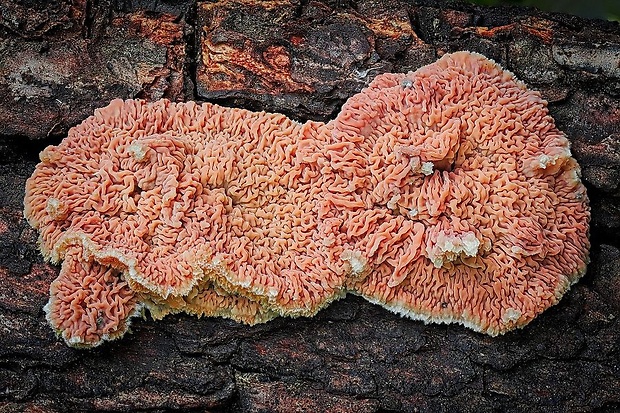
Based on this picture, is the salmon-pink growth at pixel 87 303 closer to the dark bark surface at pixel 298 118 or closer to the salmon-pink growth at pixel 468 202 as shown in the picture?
the dark bark surface at pixel 298 118

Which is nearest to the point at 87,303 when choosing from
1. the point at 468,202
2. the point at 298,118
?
the point at 298,118

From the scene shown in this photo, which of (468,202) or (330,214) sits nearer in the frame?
(468,202)

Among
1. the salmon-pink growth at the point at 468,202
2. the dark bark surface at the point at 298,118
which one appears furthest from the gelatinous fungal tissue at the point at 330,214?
the dark bark surface at the point at 298,118

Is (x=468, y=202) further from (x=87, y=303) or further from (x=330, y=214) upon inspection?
(x=87, y=303)

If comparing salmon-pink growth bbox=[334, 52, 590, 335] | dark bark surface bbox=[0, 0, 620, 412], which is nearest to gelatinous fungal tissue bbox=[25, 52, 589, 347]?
salmon-pink growth bbox=[334, 52, 590, 335]

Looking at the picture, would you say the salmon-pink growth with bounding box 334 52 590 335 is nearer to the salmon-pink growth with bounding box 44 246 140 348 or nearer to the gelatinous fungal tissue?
the gelatinous fungal tissue

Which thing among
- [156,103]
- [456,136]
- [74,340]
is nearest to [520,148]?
[456,136]
